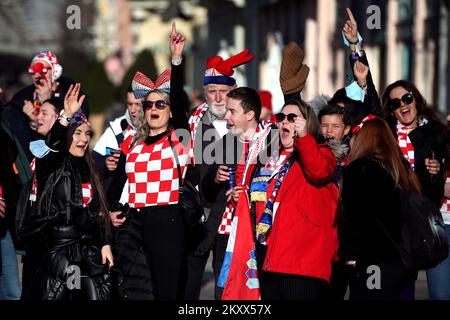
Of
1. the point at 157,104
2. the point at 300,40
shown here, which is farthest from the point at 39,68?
the point at 300,40

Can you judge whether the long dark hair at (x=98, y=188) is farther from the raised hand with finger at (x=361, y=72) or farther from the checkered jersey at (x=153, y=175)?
the raised hand with finger at (x=361, y=72)

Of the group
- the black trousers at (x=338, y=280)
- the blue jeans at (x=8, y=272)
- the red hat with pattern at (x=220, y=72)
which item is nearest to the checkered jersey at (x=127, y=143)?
the red hat with pattern at (x=220, y=72)

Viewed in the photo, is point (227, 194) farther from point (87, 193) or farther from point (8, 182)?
point (8, 182)

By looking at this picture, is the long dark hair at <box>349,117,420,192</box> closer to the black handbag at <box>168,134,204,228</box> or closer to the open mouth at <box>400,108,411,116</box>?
the open mouth at <box>400,108,411,116</box>

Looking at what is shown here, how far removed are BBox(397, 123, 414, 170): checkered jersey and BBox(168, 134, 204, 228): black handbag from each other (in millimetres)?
1474

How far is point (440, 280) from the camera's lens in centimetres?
796

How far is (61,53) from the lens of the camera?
96062mm

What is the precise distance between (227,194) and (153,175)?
523mm

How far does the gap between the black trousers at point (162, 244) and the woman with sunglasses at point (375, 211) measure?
1.27 m

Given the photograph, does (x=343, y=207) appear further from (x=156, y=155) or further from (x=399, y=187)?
(x=156, y=155)

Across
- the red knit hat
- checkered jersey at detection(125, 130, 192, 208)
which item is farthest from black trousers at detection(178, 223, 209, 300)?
the red knit hat

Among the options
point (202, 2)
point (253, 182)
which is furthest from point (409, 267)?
point (202, 2)

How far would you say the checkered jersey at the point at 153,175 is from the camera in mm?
7582

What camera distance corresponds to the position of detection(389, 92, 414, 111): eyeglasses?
26.1 feet
